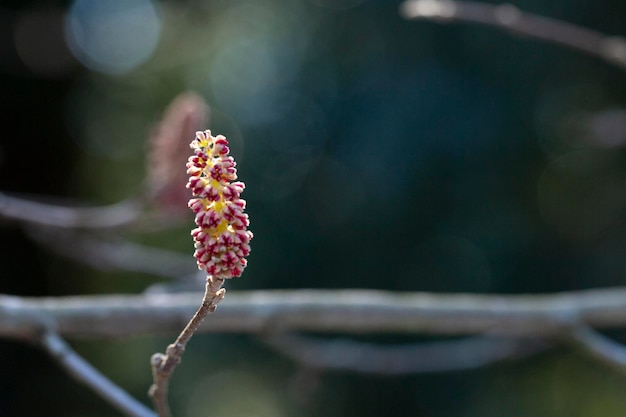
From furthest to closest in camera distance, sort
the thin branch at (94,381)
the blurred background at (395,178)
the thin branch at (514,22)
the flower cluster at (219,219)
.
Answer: the blurred background at (395,178) < the thin branch at (514,22) < the thin branch at (94,381) < the flower cluster at (219,219)

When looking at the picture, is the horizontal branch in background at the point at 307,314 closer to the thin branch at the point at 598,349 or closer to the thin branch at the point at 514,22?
the thin branch at the point at 598,349

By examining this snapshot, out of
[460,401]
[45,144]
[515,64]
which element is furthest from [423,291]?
[45,144]

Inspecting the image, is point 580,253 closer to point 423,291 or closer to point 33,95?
point 423,291

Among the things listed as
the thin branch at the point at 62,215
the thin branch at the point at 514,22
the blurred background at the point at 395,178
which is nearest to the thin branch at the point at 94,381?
the thin branch at the point at 62,215

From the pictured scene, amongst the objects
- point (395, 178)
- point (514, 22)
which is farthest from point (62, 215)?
point (395, 178)

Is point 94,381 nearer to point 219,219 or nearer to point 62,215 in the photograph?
point 219,219

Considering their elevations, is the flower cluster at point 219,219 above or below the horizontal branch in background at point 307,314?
above
